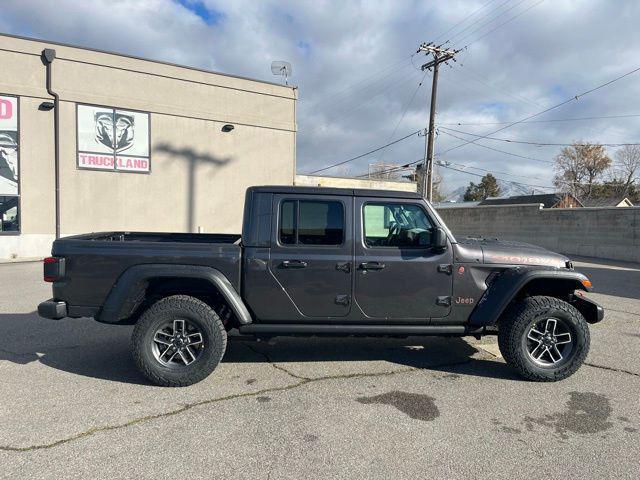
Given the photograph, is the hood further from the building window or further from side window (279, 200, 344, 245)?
the building window

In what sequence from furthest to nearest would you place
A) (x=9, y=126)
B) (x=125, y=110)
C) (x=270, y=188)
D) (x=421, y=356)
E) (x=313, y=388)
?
(x=125, y=110) → (x=9, y=126) → (x=421, y=356) → (x=270, y=188) → (x=313, y=388)

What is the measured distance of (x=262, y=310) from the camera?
4.18 metres

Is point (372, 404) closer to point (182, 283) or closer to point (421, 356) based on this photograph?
point (421, 356)

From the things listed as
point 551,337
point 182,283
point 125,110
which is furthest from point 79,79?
point 551,337

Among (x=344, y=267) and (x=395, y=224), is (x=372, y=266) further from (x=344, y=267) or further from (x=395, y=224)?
(x=395, y=224)

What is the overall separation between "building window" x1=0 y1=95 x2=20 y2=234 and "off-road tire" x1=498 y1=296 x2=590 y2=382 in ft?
48.4

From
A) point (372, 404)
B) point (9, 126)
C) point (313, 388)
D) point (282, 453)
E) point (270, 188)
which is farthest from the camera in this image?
point (9, 126)

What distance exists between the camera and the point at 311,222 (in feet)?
14.1

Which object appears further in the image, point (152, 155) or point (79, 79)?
point (152, 155)

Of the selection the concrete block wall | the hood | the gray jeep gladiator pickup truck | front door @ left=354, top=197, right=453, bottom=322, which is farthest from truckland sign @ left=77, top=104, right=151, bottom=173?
the hood

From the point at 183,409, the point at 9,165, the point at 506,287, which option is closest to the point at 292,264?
the point at 183,409

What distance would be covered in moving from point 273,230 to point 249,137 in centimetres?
1360

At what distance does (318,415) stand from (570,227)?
1778 cm

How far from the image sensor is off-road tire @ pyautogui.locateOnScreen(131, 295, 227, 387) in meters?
3.98
